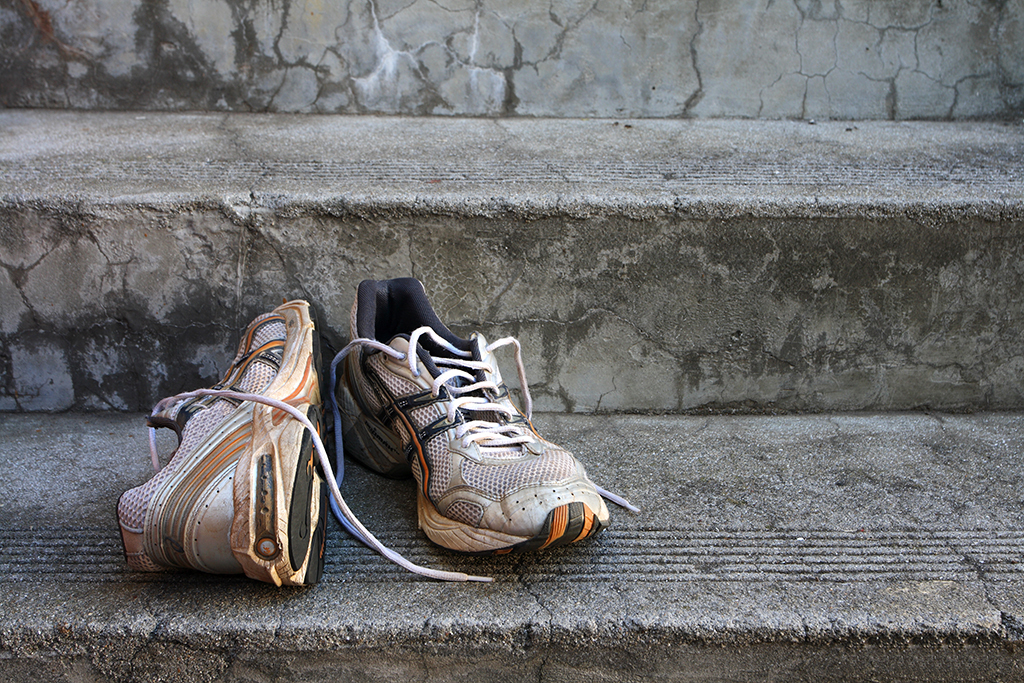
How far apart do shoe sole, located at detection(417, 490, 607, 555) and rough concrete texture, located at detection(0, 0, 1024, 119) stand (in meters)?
1.30

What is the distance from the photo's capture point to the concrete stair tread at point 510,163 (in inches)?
44.7

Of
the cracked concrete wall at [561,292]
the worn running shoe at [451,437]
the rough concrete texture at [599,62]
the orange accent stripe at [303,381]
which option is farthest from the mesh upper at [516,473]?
the rough concrete texture at [599,62]

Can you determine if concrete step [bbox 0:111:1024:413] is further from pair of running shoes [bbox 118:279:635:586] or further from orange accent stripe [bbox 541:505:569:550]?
orange accent stripe [bbox 541:505:569:550]

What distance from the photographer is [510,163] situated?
1.38m

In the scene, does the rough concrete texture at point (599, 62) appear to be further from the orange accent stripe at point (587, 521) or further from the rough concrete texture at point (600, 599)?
the orange accent stripe at point (587, 521)

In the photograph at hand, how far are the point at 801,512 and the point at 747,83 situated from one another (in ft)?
4.28

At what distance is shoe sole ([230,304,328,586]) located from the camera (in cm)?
69

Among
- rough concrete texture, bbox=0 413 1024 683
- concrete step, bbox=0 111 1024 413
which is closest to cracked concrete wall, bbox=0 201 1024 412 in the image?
concrete step, bbox=0 111 1024 413

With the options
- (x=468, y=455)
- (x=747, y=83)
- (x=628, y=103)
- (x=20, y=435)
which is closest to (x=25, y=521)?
(x=20, y=435)

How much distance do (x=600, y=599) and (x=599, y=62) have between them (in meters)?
1.47

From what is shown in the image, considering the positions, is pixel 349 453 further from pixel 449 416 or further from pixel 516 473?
pixel 516 473

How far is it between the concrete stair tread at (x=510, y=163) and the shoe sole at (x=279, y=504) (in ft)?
1.52

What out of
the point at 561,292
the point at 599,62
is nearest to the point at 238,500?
the point at 561,292

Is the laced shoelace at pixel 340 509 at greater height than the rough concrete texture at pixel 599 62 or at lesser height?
lesser
